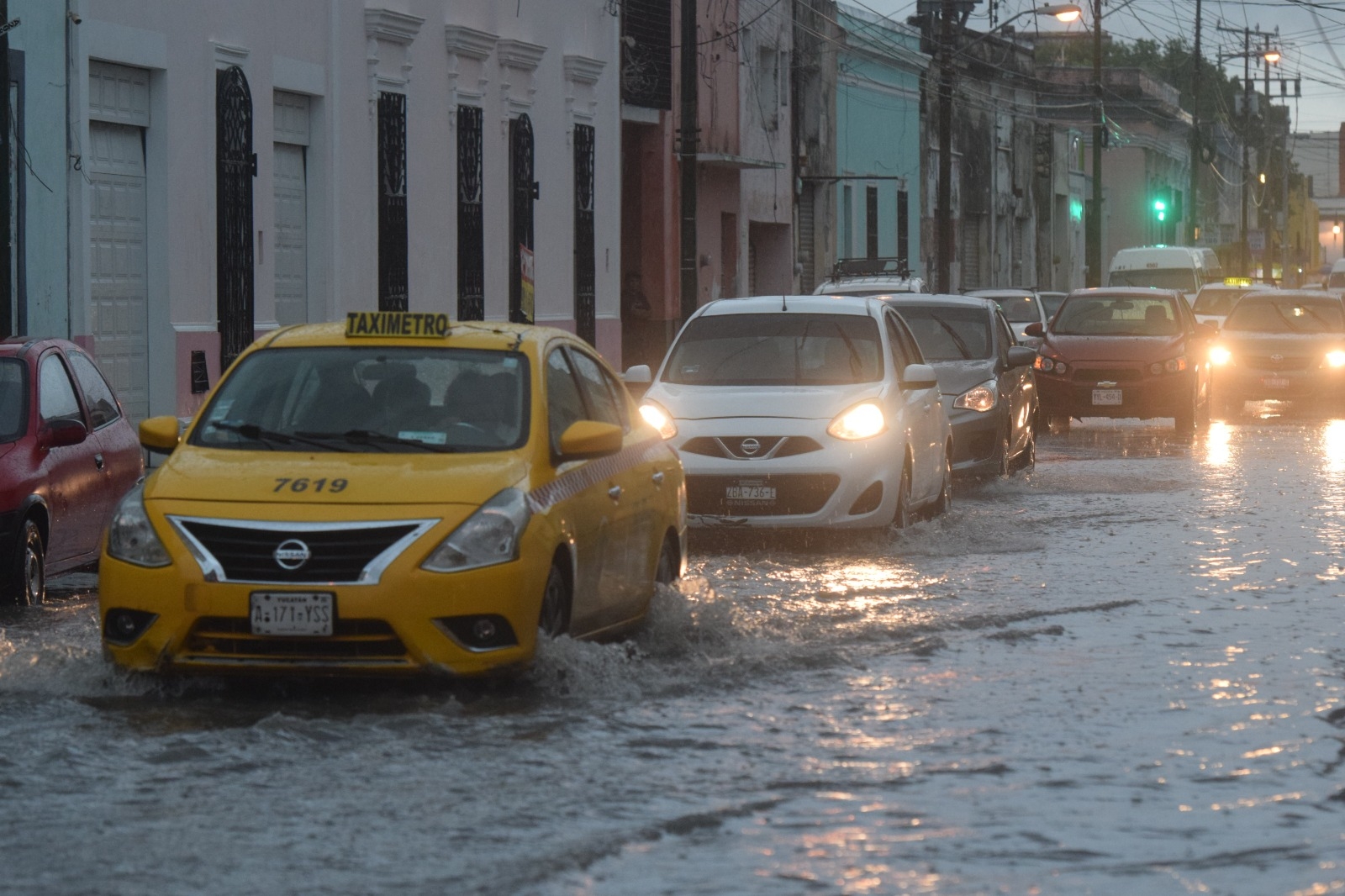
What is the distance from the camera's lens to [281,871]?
245 inches

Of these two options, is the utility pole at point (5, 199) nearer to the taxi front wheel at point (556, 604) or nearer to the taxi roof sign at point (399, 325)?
the taxi roof sign at point (399, 325)

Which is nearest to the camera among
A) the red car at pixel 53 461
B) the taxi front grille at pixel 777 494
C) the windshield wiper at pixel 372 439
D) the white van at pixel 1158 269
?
the windshield wiper at pixel 372 439

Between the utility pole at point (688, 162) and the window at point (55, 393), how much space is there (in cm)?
1446

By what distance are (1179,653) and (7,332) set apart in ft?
37.4

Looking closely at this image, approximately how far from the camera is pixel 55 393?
13016 millimetres

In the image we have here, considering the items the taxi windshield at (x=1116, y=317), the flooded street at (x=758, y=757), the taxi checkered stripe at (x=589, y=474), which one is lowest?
the flooded street at (x=758, y=757)

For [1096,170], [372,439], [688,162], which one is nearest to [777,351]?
[372,439]

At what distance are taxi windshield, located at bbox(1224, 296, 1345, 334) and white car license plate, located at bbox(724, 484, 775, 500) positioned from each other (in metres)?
18.6

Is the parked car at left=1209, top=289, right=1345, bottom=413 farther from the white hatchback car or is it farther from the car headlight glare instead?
the white hatchback car

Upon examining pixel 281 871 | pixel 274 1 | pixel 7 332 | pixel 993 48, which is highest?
pixel 993 48

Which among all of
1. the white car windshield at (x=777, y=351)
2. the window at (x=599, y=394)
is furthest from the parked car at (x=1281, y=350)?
the window at (x=599, y=394)

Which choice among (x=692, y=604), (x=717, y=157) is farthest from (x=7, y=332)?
(x=717, y=157)

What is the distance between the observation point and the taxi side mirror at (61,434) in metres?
12.4

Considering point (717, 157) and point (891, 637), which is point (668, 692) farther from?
point (717, 157)
